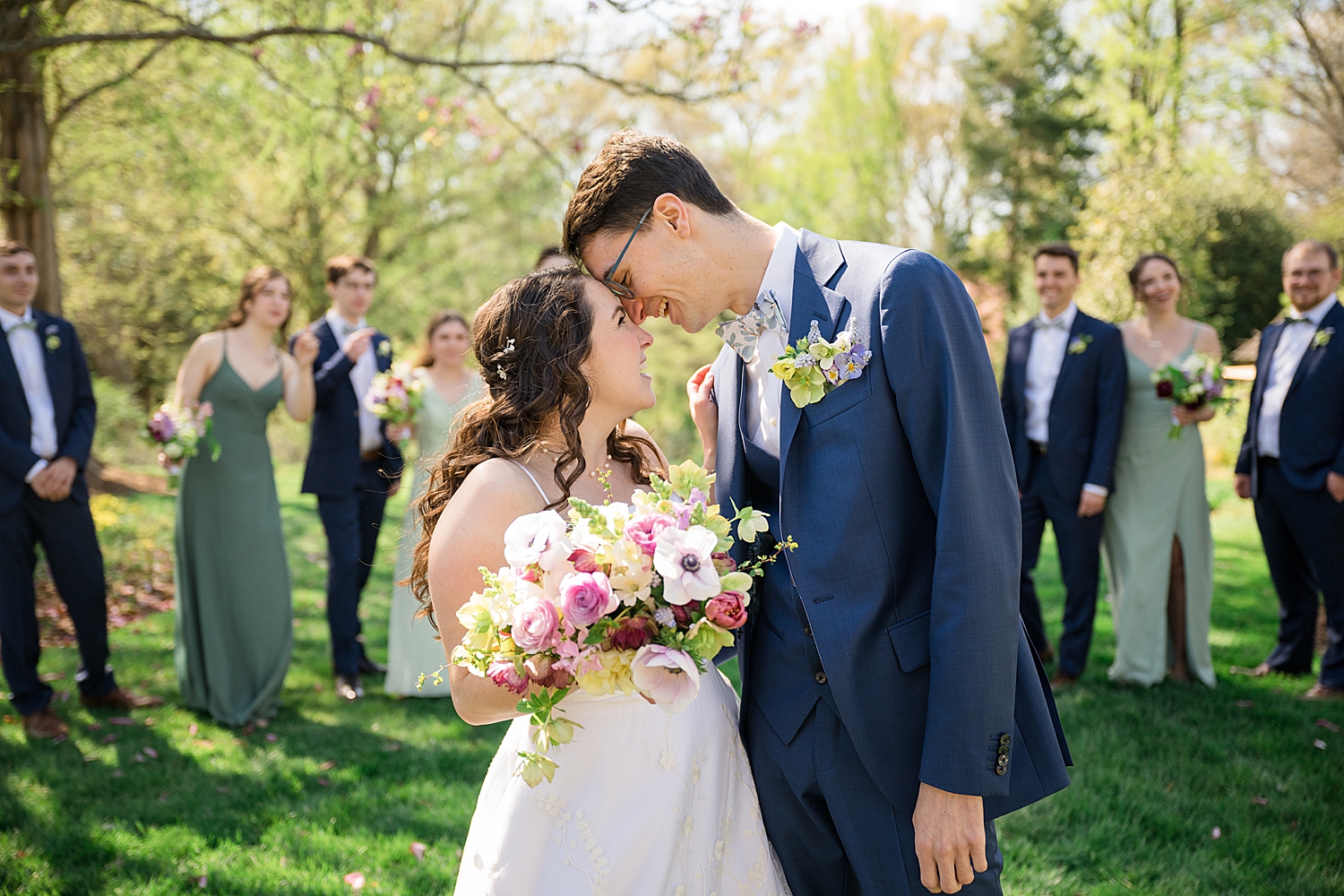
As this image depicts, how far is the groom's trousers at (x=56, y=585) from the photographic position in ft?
17.4

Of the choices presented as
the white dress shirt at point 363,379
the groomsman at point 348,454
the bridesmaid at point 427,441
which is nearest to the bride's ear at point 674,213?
the bridesmaid at point 427,441

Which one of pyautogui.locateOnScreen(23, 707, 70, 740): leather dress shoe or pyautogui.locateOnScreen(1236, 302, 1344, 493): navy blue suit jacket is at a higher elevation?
pyautogui.locateOnScreen(1236, 302, 1344, 493): navy blue suit jacket

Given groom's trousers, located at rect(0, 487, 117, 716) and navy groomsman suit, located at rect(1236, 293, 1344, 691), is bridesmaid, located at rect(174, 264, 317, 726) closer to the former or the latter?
groom's trousers, located at rect(0, 487, 117, 716)

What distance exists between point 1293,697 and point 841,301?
504 centimetres

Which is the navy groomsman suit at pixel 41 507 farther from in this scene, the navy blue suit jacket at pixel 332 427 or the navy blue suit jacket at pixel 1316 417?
the navy blue suit jacket at pixel 1316 417

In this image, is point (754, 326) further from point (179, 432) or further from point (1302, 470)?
point (1302, 470)

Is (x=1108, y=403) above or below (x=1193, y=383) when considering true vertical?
below

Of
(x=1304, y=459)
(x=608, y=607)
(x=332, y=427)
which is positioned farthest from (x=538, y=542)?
(x=1304, y=459)

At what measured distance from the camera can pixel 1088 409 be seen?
6176 millimetres

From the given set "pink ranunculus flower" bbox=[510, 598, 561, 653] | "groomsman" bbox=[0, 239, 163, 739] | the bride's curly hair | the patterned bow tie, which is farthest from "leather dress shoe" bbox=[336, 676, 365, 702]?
"pink ranunculus flower" bbox=[510, 598, 561, 653]

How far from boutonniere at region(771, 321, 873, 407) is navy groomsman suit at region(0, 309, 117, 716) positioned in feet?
16.7

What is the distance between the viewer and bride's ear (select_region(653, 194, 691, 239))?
7.82 ft

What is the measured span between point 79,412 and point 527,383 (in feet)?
14.6

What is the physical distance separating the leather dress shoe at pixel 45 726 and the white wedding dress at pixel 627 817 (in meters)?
4.03
